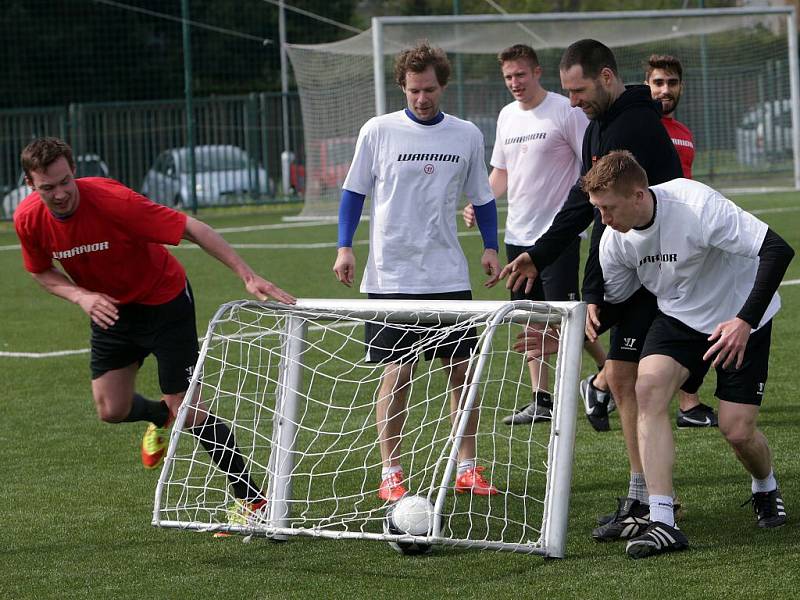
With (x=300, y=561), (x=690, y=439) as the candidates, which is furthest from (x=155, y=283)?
(x=690, y=439)

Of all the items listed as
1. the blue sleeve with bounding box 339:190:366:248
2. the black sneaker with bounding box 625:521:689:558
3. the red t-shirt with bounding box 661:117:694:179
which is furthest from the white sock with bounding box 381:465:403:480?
the red t-shirt with bounding box 661:117:694:179

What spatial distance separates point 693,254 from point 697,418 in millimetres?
2330

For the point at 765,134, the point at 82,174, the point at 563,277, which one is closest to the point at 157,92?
the point at 82,174

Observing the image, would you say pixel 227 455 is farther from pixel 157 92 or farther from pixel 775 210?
pixel 157 92

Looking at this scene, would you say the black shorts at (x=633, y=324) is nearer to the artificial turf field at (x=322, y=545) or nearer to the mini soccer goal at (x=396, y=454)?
the mini soccer goal at (x=396, y=454)

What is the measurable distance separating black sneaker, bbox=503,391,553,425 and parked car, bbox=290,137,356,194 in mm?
12361

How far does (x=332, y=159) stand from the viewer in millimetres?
20406

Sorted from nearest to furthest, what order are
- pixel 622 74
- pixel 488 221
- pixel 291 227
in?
pixel 488 221, pixel 622 74, pixel 291 227

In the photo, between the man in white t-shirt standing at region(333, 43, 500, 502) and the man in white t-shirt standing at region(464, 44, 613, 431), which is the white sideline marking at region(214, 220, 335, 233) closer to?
the man in white t-shirt standing at region(464, 44, 613, 431)

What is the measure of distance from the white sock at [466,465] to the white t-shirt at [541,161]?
197 cm

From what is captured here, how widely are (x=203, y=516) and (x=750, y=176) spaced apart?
1860cm

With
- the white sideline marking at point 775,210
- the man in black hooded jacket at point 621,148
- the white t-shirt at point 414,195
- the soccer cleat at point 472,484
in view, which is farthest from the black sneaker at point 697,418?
the white sideline marking at point 775,210

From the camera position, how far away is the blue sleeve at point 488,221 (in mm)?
6238

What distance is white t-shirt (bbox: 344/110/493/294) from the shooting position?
5957 mm
